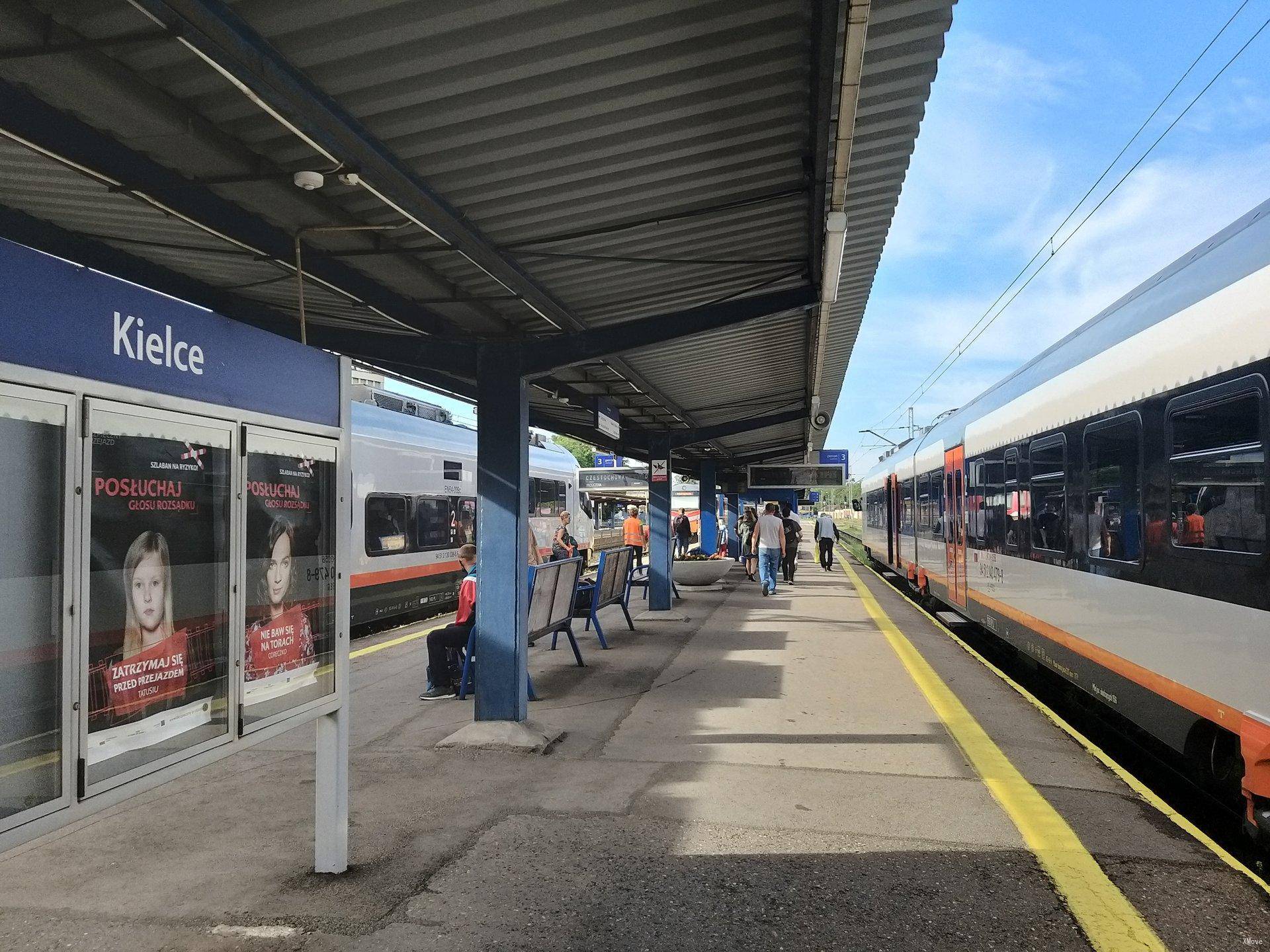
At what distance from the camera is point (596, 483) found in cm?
2839

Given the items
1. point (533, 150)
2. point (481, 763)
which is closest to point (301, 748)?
point (481, 763)

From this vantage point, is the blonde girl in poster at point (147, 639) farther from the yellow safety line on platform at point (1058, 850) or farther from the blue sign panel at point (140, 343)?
the yellow safety line on platform at point (1058, 850)

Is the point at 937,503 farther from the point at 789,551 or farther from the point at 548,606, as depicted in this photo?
the point at 548,606

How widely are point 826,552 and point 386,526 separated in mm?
14610

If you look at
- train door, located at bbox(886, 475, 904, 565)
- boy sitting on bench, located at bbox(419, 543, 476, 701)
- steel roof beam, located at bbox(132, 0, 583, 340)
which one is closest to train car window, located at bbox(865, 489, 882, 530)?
train door, located at bbox(886, 475, 904, 565)

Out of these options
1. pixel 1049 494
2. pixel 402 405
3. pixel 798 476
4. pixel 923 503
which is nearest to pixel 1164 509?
pixel 1049 494

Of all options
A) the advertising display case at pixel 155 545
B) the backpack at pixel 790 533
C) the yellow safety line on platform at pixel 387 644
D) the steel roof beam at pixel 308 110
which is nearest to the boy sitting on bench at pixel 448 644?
the yellow safety line on platform at pixel 387 644

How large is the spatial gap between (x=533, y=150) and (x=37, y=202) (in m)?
2.47

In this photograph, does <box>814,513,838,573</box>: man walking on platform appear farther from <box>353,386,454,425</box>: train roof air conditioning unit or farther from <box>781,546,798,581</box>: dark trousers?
A: <box>353,386,454,425</box>: train roof air conditioning unit

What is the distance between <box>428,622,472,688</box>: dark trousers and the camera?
7879 mm

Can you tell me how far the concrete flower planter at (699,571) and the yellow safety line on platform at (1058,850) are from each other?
1064 cm

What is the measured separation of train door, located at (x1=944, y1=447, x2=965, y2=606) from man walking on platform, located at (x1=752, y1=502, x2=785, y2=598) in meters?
3.43

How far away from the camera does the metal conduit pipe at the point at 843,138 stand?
3.17 m

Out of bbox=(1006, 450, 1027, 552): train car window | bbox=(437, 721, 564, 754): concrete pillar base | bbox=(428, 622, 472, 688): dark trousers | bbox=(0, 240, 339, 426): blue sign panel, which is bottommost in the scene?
bbox=(437, 721, 564, 754): concrete pillar base
